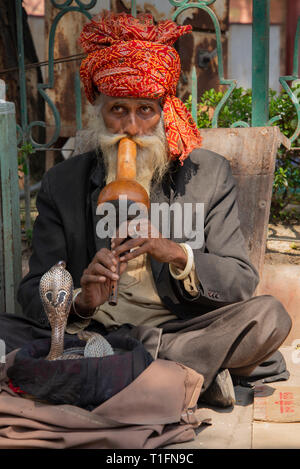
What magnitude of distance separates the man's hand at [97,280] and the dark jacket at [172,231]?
11.1 inches

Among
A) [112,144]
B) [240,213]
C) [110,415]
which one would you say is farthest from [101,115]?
[110,415]

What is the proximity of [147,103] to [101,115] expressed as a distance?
11.6 inches

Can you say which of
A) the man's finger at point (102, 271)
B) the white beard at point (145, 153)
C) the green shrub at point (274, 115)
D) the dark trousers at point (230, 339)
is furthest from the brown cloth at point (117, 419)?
the green shrub at point (274, 115)

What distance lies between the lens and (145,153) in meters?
3.58

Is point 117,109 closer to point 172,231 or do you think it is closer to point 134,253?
point 172,231

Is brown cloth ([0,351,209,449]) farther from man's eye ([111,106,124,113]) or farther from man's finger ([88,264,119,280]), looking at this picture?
man's eye ([111,106,124,113])

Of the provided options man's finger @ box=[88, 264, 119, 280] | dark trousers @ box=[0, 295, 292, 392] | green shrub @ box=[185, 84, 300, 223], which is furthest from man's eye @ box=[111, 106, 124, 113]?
green shrub @ box=[185, 84, 300, 223]

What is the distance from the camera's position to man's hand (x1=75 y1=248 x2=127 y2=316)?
3006 millimetres

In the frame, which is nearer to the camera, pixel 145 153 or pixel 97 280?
pixel 97 280

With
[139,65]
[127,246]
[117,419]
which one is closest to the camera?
[117,419]

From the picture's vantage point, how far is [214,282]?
333cm

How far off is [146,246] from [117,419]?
73cm

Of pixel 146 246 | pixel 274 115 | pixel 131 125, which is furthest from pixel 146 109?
pixel 274 115
